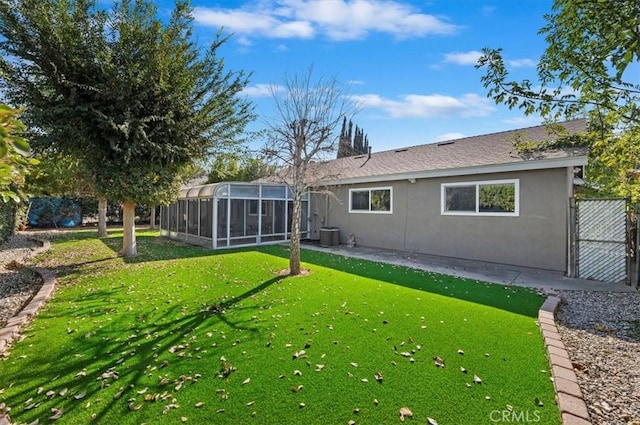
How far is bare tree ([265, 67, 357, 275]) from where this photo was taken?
28.5 feet

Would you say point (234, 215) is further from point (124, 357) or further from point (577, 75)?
point (577, 75)

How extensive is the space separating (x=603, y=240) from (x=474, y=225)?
3.37 m

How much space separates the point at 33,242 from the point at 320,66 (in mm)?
15138

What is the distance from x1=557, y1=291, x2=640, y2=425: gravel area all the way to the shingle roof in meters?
3.97

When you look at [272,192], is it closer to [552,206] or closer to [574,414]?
[552,206]

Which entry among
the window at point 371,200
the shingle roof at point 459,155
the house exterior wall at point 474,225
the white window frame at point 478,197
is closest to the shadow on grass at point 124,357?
the shingle roof at point 459,155

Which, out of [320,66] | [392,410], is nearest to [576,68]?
[392,410]

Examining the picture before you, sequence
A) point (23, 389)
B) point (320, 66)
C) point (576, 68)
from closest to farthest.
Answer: point (23, 389)
point (576, 68)
point (320, 66)

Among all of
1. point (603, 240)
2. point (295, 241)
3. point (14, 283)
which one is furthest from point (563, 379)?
point (14, 283)

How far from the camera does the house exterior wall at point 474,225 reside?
953 cm

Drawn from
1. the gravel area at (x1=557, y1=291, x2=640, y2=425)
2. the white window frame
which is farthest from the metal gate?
the white window frame

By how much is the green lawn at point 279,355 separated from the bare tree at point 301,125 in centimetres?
259

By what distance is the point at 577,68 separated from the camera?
152 inches

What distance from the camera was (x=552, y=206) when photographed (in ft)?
31.2
